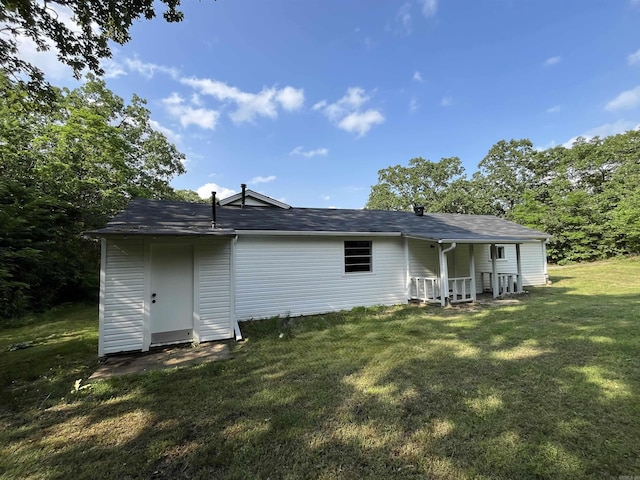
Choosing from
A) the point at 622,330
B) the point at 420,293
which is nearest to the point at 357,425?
the point at 622,330

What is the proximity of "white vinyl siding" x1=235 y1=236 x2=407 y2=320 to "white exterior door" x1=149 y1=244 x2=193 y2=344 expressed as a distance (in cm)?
181

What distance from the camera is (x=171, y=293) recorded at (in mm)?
5980

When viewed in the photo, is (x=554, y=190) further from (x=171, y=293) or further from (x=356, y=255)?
(x=171, y=293)

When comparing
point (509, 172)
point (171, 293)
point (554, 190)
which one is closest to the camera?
point (171, 293)

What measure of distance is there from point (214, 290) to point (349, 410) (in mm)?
4003

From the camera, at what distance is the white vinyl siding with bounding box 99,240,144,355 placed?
17.7ft

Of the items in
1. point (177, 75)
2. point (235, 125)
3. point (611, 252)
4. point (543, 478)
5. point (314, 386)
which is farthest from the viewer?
point (611, 252)

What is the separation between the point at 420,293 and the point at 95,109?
786 inches

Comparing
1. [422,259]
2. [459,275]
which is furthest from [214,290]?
[459,275]

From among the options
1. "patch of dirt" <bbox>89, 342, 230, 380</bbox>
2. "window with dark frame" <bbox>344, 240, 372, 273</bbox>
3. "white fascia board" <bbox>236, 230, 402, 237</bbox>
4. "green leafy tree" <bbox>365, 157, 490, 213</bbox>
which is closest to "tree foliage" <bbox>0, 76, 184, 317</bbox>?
"patch of dirt" <bbox>89, 342, 230, 380</bbox>

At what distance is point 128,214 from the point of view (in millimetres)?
6914

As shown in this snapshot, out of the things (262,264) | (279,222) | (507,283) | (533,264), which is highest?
(279,222)

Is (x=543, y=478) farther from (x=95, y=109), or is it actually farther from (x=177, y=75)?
(x=95, y=109)

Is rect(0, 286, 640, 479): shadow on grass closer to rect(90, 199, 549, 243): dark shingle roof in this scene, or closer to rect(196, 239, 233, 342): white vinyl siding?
rect(196, 239, 233, 342): white vinyl siding
